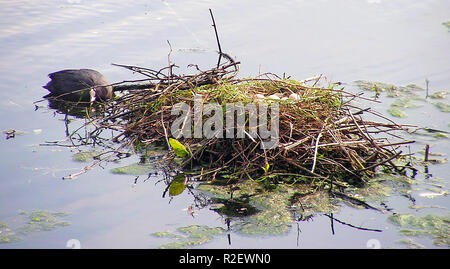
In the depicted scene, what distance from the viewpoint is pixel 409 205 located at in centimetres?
348

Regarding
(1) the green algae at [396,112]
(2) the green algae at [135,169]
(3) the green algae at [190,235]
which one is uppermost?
(1) the green algae at [396,112]

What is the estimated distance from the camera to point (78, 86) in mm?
5141

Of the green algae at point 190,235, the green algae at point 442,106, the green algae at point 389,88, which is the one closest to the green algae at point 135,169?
the green algae at point 190,235

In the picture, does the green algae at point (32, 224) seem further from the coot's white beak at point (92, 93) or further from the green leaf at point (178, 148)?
the coot's white beak at point (92, 93)

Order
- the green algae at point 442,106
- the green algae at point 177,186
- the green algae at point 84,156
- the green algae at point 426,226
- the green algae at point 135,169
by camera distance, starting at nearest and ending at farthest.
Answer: the green algae at point 426,226 < the green algae at point 177,186 < the green algae at point 135,169 < the green algae at point 84,156 < the green algae at point 442,106

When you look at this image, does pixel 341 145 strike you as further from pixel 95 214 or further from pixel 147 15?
pixel 147 15

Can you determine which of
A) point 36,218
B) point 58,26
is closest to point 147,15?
point 58,26

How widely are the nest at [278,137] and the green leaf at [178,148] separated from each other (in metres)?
0.02

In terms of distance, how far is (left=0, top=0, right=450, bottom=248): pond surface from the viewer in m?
3.21

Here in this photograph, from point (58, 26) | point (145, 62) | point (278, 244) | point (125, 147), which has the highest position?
point (58, 26)

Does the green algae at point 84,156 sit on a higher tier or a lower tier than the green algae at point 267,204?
higher

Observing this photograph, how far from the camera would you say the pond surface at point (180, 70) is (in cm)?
321

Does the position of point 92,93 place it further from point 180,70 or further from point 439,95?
point 439,95

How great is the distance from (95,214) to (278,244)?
1.10 m
